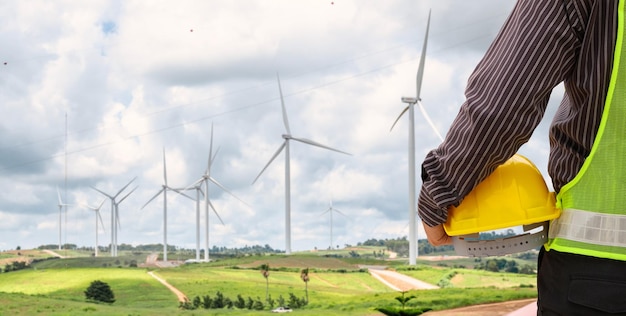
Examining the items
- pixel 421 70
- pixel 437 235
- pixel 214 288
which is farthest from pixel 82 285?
pixel 421 70

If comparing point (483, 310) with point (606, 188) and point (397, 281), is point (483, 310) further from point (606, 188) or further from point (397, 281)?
point (606, 188)

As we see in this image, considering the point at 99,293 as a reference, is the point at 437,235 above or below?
above

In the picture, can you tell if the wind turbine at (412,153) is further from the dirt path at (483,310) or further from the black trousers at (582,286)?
the black trousers at (582,286)

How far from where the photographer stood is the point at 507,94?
0.82m

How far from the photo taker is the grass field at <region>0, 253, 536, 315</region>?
5.80 meters

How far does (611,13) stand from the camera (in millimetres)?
814

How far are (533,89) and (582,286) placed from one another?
223 mm

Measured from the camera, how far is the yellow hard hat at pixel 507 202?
0.86 meters

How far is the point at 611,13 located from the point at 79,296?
6053 mm

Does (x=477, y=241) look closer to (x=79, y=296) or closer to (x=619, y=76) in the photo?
(x=619, y=76)

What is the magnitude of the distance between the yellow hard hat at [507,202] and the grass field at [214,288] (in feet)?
16.7

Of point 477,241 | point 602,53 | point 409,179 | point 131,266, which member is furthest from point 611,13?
point 409,179

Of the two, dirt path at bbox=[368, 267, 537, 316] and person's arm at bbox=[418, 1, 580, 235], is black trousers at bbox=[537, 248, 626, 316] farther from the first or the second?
dirt path at bbox=[368, 267, 537, 316]

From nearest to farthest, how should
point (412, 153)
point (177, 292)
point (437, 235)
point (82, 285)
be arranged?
point (437, 235)
point (82, 285)
point (177, 292)
point (412, 153)
